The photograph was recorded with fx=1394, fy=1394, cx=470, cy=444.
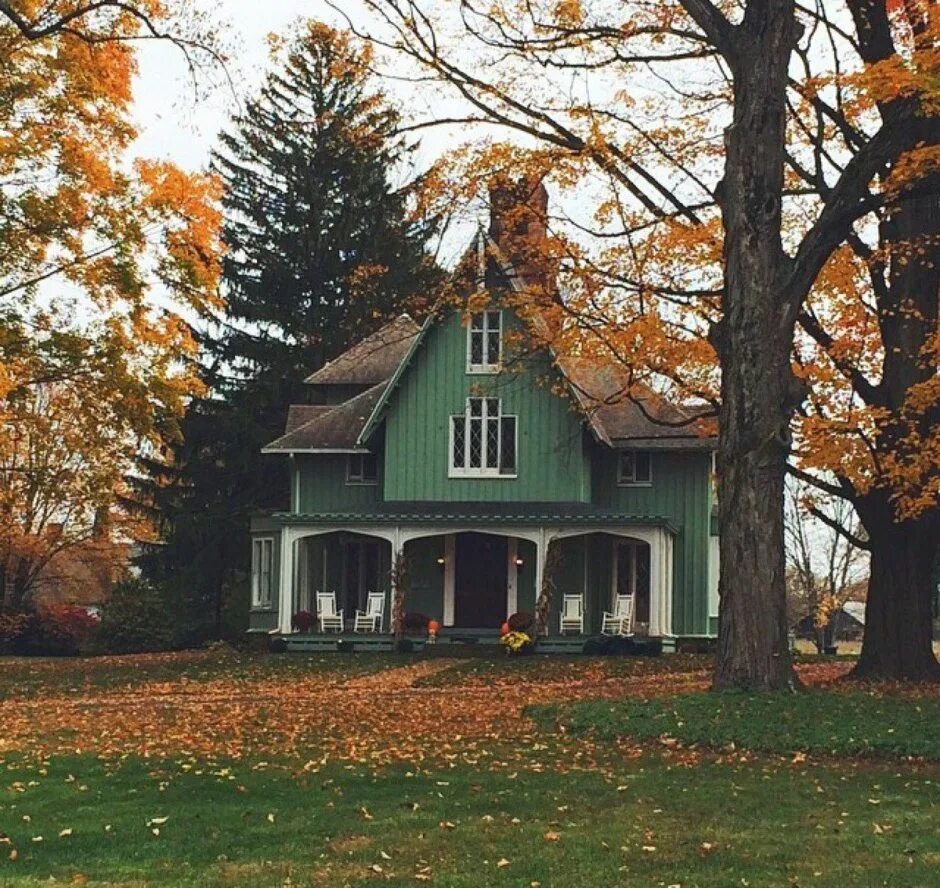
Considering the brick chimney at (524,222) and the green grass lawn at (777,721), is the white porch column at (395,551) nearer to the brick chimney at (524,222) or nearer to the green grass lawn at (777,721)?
the brick chimney at (524,222)

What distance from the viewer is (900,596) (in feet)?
64.7

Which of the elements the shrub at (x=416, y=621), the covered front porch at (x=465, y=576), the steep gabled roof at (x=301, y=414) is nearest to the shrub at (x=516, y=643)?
the covered front porch at (x=465, y=576)

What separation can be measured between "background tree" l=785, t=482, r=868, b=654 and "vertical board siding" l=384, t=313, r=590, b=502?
25.8 m

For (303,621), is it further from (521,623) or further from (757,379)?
(757,379)

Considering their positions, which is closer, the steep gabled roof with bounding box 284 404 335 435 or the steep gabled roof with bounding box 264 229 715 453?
the steep gabled roof with bounding box 264 229 715 453

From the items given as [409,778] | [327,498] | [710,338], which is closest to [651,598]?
[327,498]

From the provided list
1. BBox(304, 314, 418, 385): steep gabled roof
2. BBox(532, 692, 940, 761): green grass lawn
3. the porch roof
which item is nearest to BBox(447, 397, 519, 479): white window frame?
the porch roof

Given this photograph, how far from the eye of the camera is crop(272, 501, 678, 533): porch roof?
29453mm

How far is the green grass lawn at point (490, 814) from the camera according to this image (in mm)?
7500

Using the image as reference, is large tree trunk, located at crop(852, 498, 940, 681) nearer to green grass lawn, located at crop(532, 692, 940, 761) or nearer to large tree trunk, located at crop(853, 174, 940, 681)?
large tree trunk, located at crop(853, 174, 940, 681)

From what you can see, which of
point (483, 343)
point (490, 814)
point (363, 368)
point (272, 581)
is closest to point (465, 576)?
point (483, 343)

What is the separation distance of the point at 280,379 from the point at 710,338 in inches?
1063

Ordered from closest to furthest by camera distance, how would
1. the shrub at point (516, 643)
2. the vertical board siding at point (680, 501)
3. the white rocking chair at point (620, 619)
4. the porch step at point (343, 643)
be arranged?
1. the shrub at point (516, 643)
2. the porch step at point (343, 643)
3. the white rocking chair at point (620, 619)
4. the vertical board siding at point (680, 501)

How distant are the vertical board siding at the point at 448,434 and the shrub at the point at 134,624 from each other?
9.96 metres
